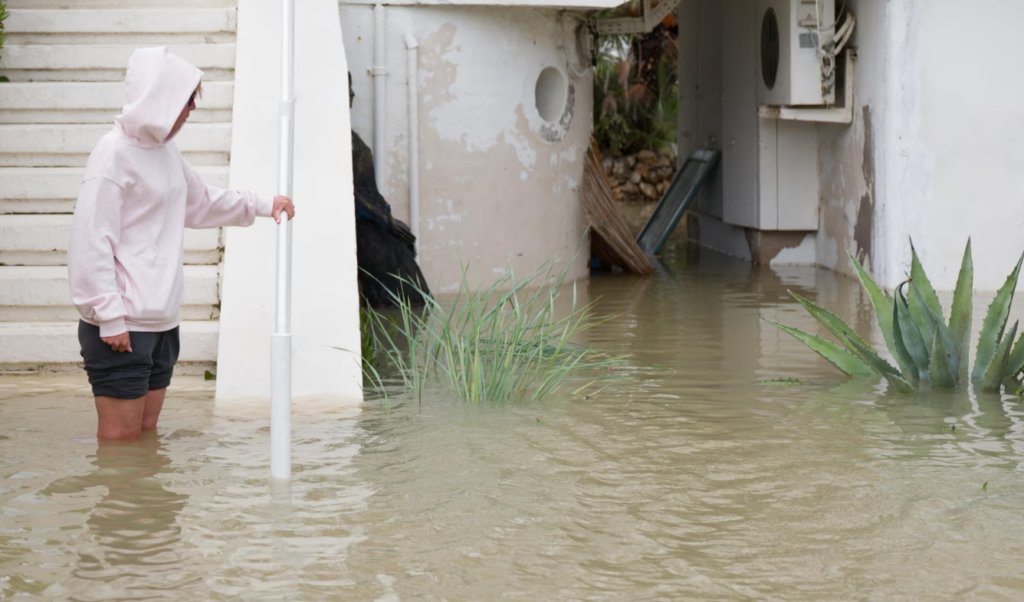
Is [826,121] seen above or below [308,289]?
above

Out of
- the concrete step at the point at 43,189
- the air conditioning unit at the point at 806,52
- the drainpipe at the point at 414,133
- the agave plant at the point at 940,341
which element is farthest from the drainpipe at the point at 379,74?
the agave plant at the point at 940,341

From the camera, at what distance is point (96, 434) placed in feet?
19.8

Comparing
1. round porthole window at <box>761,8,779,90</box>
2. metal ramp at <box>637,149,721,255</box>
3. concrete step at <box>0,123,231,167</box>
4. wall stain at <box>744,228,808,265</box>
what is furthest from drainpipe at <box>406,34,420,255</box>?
metal ramp at <box>637,149,721,255</box>

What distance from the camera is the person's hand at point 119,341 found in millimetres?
5305

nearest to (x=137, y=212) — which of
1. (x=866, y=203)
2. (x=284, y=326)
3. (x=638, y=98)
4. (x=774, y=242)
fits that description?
(x=284, y=326)

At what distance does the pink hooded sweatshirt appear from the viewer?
206 inches

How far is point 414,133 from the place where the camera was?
1190 cm

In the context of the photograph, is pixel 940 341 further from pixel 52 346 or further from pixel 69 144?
pixel 69 144

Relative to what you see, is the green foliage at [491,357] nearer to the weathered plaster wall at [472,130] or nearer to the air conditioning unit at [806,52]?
the weathered plaster wall at [472,130]

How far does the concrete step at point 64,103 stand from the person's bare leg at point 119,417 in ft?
9.89

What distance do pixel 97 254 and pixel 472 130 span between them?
7241 millimetres

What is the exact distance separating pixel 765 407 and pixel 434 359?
5.67 feet

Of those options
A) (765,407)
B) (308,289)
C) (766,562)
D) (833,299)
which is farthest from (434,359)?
(833,299)

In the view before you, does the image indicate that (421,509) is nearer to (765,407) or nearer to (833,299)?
(765,407)
